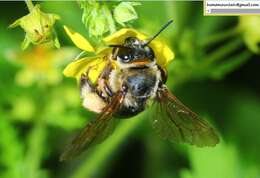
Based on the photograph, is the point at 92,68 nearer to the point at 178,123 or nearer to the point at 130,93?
the point at 130,93

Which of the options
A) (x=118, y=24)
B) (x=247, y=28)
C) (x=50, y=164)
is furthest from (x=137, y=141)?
(x=118, y=24)

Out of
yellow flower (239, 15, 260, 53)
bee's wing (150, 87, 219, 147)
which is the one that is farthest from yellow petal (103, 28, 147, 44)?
yellow flower (239, 15, 260, 53)

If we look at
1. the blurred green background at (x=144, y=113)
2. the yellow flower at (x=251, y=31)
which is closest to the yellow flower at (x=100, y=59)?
the blurred green background at (x=144, y=113)

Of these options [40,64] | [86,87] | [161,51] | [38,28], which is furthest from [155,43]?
[40,64]

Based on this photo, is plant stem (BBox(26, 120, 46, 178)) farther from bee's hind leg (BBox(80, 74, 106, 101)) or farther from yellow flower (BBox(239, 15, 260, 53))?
yellow flower (BBox(239, 15, 260, 53))

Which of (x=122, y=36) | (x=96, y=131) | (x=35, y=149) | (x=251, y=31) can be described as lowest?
(x=35, y=149)

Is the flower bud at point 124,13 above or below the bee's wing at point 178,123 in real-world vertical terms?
above

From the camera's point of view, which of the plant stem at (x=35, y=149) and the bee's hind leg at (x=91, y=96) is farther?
the plant stem at (x=35, y=149)

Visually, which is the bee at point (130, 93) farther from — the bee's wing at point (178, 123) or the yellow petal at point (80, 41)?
the yellow petal at point (80, 41)
